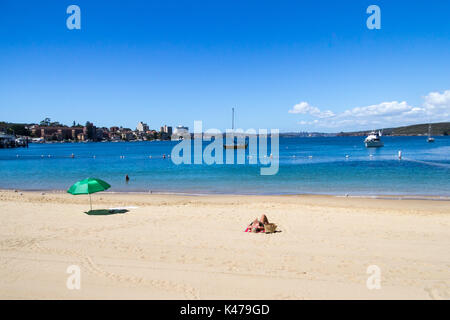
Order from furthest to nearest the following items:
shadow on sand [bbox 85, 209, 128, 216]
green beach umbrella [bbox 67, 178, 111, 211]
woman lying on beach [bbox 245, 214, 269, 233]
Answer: shadow on sand [bbox 85, 209, 128, 216] < green beach umbrella [bbox 67, 178, 111, 211] < woman lying on beach [bbox 245, 214, 269, 233]

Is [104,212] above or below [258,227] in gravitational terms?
below

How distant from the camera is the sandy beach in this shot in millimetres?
7105

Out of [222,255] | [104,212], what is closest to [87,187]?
[104,212]

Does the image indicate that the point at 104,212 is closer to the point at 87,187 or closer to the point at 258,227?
the point at 87,187

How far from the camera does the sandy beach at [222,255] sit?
7.11 metres

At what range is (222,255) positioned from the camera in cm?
943

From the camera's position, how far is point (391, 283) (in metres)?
7.43

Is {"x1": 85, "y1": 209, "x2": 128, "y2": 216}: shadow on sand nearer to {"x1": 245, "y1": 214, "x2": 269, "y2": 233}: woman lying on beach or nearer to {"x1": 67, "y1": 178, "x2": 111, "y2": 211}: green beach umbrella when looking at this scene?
{"x1": 67, "y1": 178, "x2": 111, "y2": 211}: green beach umbrella

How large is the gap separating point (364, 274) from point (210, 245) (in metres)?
4.51

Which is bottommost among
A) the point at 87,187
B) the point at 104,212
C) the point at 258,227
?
the point at 104,212

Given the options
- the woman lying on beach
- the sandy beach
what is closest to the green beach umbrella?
the sandy beach

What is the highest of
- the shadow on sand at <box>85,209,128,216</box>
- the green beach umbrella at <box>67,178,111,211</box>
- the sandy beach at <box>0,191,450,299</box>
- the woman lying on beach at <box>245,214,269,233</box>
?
the green beach umbrella at <box>67,178,111,211</box>
